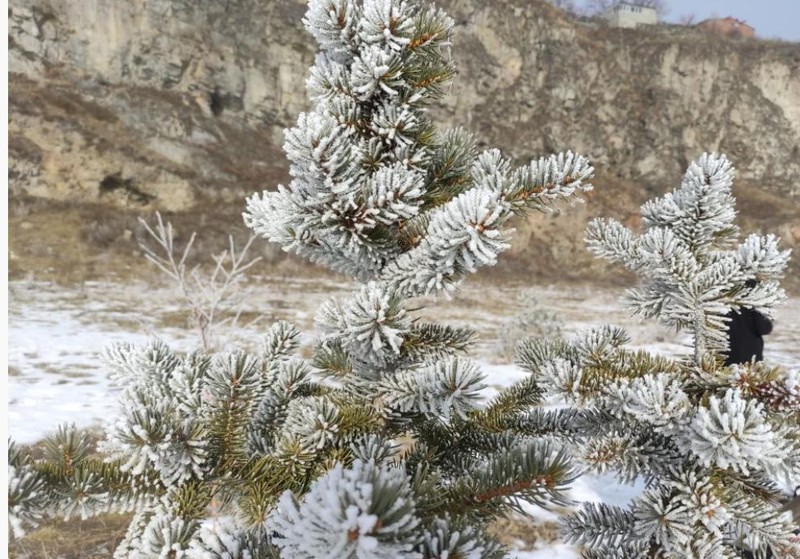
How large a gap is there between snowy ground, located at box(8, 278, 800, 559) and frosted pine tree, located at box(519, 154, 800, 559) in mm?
1500

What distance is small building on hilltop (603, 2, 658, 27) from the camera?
38906 millimetres

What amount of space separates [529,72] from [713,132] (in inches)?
487

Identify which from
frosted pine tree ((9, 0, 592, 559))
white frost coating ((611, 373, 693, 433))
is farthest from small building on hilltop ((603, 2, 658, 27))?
white frost coating ((611, 373, 693, 433))

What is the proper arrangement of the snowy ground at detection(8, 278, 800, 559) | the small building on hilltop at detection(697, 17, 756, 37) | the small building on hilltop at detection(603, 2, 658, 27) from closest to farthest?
1. the snowy ground at detection(8, 278, 800, 559)
2. the small building on hilltop at detection(697, 17, 756, 37)
3. the small building on hilltop at detection(603, 2, 658, 27)

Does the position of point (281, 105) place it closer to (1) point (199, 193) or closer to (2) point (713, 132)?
(1) point (199, 193)

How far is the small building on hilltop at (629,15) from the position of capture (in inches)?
1532

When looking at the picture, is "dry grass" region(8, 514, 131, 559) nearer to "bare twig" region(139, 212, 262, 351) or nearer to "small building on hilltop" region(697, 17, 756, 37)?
"bare twig" region(139, 212, 262, 351)

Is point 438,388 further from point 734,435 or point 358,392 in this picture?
point 734,435

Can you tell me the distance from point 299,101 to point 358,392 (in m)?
29.5

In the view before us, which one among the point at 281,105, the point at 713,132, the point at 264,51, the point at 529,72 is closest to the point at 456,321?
the point at 281,105

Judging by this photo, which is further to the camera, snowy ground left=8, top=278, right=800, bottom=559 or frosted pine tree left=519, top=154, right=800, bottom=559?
snowy ground left=8, top=278, right=800, bottom=559

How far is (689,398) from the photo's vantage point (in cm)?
131

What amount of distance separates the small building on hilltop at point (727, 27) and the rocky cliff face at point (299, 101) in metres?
2.01

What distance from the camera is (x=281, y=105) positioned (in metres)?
28.2
